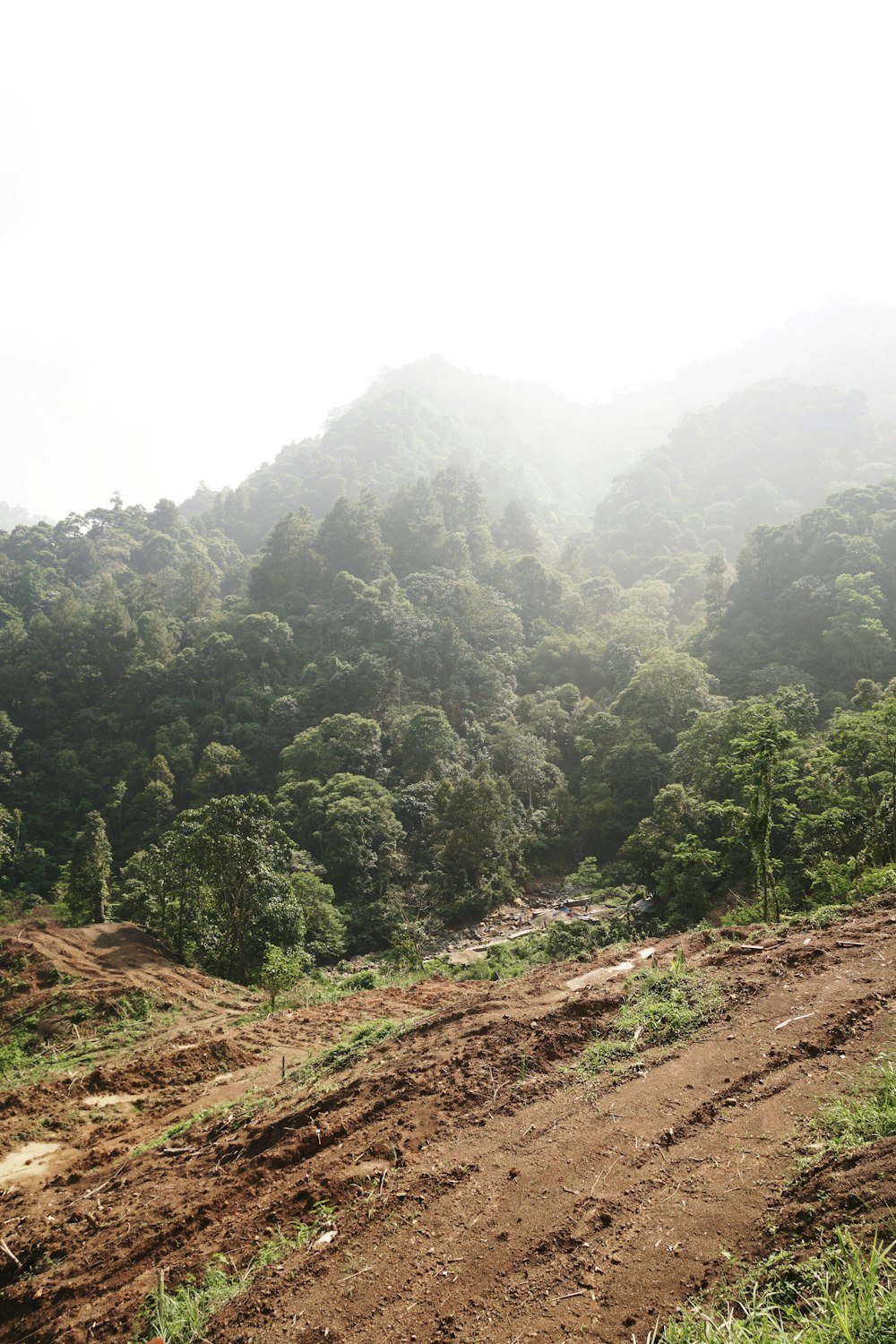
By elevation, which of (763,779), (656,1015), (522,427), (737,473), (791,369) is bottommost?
(656,1015)

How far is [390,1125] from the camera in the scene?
5.51 metres

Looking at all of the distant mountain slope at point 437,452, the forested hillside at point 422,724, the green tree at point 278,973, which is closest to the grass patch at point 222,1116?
the green tree at point 278,973

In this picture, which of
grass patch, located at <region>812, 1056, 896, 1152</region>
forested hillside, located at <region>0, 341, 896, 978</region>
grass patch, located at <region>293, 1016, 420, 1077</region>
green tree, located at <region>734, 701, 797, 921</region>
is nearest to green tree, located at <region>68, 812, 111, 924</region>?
forested hillside, located at <region>0, 341, 896, 978</region>

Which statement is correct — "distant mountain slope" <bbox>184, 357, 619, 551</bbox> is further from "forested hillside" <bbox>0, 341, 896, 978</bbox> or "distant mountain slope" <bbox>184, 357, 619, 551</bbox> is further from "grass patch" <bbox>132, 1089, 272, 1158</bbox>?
"grass patch" <bbox>132, 1089, 272, 1158</bbox>

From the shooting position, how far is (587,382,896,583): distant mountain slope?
218 feet

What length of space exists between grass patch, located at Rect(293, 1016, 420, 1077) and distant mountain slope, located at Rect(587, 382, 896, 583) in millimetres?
57745

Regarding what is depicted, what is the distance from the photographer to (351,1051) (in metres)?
7.87

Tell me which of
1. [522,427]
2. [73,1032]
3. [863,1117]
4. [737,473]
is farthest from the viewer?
[522,427]

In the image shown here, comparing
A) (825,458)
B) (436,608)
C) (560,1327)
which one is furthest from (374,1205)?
(825,458)

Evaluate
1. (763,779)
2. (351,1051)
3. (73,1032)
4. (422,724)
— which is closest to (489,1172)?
(351,1051)

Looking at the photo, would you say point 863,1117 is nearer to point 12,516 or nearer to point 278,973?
point 278,973

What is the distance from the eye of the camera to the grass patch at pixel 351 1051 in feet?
25.1

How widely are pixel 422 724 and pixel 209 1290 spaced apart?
26.9m

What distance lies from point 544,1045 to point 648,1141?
194 centimetres
